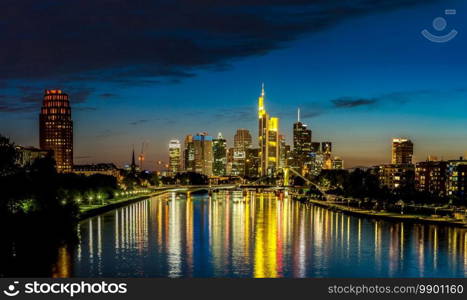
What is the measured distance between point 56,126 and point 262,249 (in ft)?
327

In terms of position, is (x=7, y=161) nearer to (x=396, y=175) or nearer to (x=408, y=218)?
(x=408, y=218)

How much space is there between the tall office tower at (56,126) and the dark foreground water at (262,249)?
81074 millimetres

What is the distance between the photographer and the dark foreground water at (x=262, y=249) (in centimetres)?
2173

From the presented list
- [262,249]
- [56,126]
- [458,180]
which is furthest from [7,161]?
[56,126]

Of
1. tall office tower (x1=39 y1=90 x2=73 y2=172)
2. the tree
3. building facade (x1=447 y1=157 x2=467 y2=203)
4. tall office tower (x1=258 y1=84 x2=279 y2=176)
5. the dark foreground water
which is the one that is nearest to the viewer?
the dark foreground water

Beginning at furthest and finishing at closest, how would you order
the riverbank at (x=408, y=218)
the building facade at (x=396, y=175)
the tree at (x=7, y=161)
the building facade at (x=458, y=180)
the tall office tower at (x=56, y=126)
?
the tall office tower at (x=56, y=126) → the building facade at (x=396, y=175) → the building facade at (x=458, y=180) → the riverbank at (x=408, y=218) → the tree at (x=7, y=161)

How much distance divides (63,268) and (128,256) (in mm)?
3840

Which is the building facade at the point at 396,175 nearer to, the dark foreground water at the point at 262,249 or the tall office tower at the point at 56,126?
the dark foreground water at the point at 262,249

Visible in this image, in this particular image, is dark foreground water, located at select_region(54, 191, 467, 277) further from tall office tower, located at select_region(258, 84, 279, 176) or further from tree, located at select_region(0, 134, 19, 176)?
tall office tower, located at select_region(258, 84, 279, 176)

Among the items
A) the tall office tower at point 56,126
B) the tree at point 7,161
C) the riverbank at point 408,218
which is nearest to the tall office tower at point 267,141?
the tall office tower at point 56,126

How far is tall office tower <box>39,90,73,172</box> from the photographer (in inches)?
4675

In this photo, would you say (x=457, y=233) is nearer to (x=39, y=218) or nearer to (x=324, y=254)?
(x=324, y=254)

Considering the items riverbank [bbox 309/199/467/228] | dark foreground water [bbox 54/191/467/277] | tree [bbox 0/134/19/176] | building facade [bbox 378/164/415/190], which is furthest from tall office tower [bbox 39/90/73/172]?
tree [bbox 0/134/19/176]

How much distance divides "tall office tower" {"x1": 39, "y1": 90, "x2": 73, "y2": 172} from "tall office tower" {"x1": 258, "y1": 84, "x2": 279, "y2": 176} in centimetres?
6960
